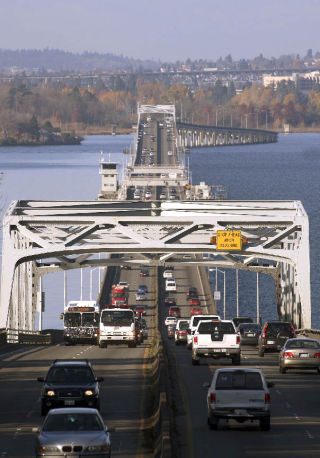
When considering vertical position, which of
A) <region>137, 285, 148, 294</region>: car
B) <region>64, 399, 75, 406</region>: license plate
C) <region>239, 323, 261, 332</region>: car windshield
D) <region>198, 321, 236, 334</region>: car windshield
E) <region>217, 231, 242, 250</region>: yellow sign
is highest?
<region>217, 231, 242, 250</region>: yellow sign

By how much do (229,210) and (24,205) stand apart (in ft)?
47.1

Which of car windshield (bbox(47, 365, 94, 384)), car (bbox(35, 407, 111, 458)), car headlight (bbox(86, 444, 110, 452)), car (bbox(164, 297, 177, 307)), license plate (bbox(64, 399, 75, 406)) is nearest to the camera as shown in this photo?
car (bbox(35, 407, 111, 458))

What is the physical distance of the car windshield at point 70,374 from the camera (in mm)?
29344

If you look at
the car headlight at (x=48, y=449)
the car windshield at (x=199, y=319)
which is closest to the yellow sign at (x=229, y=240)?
the car windshield at (x=199, y=319)

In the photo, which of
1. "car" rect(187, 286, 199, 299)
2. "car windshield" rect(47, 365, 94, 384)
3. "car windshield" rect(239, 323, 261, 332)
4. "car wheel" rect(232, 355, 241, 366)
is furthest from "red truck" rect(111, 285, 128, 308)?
"car windshield" rect(47, 365, 94, 384)

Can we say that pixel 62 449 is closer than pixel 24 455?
Yes

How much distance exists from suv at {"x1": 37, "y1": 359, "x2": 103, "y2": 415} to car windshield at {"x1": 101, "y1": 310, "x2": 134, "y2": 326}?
3039cm

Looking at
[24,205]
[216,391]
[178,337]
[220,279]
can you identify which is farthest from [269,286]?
[216,391]

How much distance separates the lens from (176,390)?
3594 centimetres

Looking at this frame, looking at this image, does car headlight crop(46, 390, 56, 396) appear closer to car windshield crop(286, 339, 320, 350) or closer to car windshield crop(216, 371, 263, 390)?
car windshield crop(216, 371, 263, 390)

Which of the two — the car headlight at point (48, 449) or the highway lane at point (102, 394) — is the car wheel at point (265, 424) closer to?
the highway lane at point (102, 394)

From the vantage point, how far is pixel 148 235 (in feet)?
273

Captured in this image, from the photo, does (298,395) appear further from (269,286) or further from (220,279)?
(220,279)

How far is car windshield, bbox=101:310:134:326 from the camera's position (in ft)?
197
